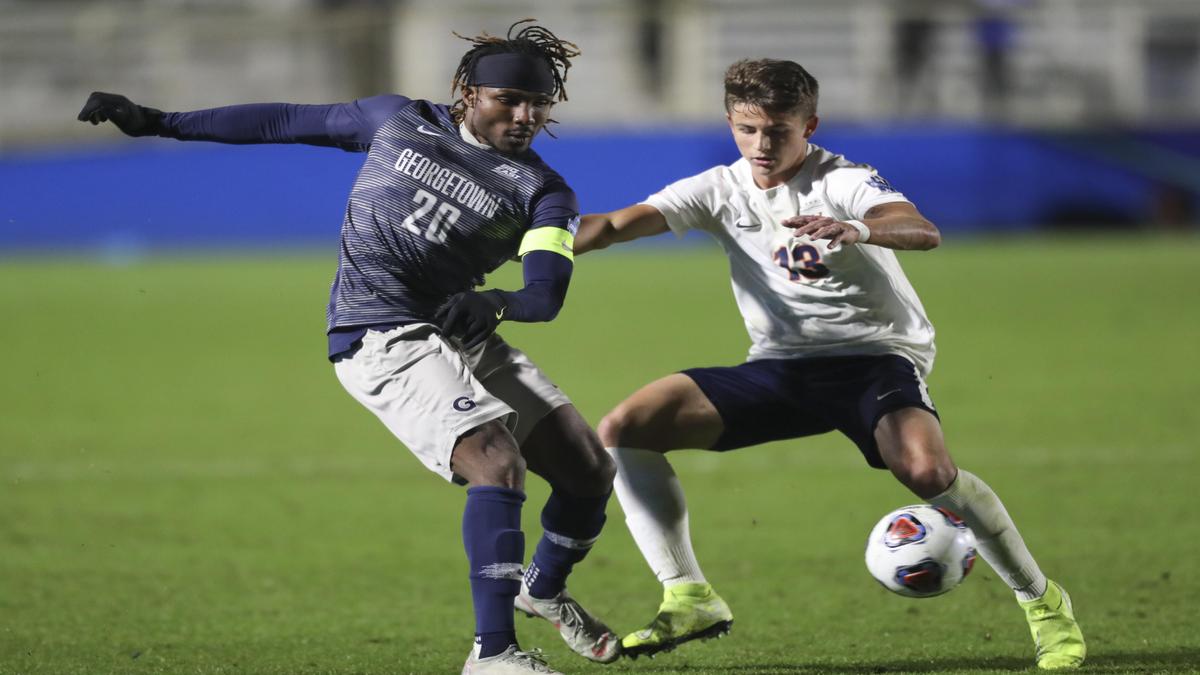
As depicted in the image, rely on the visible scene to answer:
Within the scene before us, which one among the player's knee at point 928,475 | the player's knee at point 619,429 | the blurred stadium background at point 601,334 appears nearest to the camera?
the player's knee at point 928,475

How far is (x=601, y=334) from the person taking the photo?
15.9 m

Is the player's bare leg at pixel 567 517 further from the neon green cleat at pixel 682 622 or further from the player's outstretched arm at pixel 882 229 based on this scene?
the player's outstretched arm at pixel 882 229

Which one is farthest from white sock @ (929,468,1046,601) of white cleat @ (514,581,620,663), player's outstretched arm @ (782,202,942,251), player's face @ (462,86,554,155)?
player's face @ (462,86,554,155)

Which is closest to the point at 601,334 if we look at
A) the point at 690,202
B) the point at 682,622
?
the point at 690,202

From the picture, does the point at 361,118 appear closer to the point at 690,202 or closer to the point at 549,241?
the point at 549,241

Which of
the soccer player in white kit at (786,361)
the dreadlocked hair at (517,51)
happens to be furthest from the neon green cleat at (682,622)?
the dreadlocked hair at (517,51)

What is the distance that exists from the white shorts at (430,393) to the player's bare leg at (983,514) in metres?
1.12

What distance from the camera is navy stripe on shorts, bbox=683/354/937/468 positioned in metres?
5.46

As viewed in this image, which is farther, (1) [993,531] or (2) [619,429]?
(2) [619,429]

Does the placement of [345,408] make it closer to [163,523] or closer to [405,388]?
[163,523]

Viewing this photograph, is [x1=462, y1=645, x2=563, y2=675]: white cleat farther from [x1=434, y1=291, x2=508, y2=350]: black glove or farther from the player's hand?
the player's hand

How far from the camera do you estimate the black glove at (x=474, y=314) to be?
4.48 m

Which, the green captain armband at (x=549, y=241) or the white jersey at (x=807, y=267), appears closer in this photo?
the green captain armband at (x=549, y=241)

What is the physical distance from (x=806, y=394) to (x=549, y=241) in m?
1.24
